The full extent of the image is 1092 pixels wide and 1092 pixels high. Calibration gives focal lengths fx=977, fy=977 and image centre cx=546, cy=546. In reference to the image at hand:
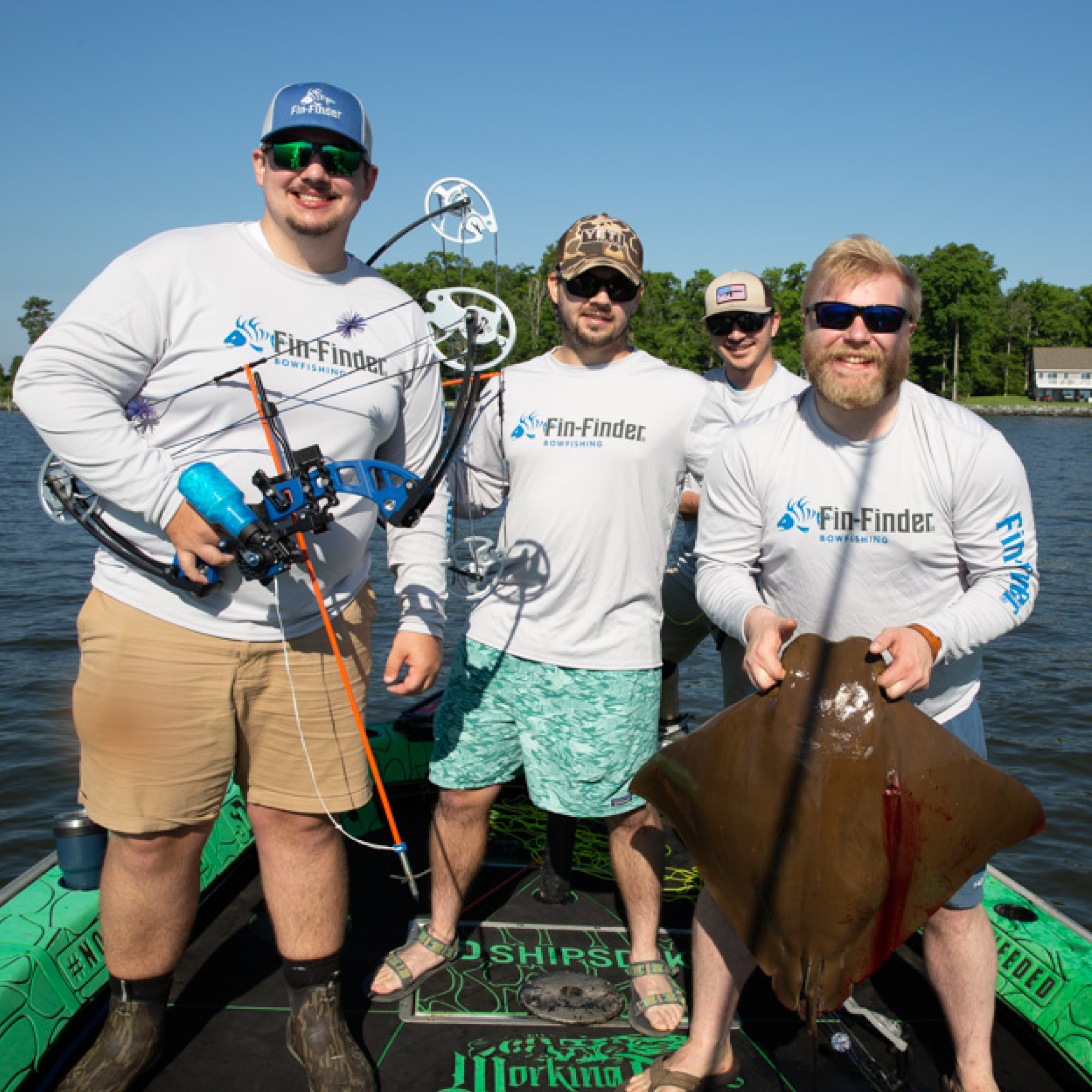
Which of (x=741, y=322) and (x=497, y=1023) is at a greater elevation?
(x=741, y=322)

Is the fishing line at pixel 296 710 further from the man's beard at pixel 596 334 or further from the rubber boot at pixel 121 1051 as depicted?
the man's beard at pixel 596 334

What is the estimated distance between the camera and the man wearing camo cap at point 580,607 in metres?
3.32

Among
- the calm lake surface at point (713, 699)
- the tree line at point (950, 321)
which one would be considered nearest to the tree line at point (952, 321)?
the tree line at point (950, 321)

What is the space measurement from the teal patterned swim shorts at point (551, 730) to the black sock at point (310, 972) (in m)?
0.71

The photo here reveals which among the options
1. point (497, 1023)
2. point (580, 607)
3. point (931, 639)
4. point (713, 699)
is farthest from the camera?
point (713, 699)

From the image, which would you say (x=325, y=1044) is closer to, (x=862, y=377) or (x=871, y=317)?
(x=862, y=377)

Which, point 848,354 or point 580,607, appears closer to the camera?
point 848,354

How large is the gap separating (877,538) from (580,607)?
1038 millimetres

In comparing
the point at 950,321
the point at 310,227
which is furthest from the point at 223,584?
the point at 950,321

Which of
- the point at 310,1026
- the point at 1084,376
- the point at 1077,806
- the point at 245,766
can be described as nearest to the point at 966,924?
the point at 310,1026

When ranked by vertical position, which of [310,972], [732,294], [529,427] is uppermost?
[732,294]

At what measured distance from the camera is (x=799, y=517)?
2.79 m

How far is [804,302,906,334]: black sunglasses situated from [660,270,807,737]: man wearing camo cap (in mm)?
2245

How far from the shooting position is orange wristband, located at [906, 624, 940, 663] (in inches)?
95.9
